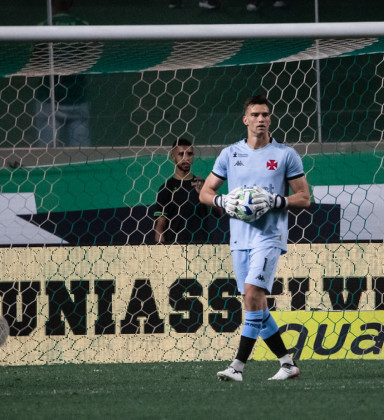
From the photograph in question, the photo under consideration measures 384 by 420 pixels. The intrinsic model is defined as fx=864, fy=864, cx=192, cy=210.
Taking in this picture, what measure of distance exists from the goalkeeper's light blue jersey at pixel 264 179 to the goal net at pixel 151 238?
1009mm

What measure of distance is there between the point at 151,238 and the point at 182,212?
0.36m

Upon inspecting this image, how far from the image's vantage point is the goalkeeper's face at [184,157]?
7.01 meters

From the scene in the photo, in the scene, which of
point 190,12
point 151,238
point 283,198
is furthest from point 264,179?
point 190,12

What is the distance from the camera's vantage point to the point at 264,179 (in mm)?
5387

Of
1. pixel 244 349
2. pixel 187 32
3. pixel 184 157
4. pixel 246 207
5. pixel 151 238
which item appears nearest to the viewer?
pixel 246 207

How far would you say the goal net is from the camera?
6723 mm

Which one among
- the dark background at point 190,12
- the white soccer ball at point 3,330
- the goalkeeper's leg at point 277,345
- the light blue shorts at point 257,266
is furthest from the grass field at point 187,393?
the dark background at point 190,12

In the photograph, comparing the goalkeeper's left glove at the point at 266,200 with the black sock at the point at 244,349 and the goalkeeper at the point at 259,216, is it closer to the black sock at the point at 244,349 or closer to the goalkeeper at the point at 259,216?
A: the goalkeeper at the point at 259,216

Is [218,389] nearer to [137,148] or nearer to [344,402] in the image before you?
[344,402]

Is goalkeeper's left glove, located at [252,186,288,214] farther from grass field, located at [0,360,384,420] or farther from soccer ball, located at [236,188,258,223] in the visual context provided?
grass field, located at [0,360,384,420]

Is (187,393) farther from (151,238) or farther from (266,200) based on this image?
(151,238)

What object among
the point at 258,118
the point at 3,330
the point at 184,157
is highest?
the point at 258,118

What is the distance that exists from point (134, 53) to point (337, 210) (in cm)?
226

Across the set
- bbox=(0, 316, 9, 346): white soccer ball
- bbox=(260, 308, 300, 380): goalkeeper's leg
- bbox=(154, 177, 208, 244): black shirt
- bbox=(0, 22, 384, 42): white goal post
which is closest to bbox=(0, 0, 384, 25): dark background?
bbox=(154, 177, 208, 244): black shirt
